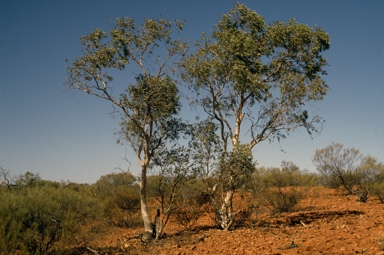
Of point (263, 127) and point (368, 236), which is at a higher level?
point (263, 127)

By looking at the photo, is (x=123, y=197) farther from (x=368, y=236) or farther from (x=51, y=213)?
(x=368, y=236)

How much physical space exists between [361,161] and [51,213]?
20.4 meters

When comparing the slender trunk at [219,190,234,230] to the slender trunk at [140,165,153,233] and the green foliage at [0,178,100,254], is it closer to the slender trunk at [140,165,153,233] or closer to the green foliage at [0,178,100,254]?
the slender trunk at [140,165,153,233]

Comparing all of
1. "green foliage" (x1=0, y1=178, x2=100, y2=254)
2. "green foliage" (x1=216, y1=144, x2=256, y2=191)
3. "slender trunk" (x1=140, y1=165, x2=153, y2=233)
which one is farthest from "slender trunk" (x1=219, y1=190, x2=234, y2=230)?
"green foliage" (x1=0, y1=178, x2=100, y2=254)

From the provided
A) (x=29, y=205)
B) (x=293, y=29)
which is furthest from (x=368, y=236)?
(x=29, y=205)

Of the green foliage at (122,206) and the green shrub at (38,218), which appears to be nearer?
the green shrub at (38,218)

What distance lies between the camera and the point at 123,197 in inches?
734

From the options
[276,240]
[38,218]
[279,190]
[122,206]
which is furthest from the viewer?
[122,206]

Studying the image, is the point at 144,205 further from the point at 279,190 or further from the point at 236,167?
the point at 279,190

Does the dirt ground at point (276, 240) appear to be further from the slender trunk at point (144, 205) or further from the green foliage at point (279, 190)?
the green foliage at point (279, 190)

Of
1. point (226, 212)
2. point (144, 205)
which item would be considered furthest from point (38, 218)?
point (226, 212)

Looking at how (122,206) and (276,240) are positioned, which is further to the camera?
(122,206)

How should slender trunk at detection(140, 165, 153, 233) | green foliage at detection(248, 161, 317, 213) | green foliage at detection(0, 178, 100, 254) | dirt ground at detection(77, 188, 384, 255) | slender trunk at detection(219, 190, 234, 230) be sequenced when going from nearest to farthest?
dirt ground at detection(77, 188, 384, 255) < green foliage at detection(0, 178, 100, 254) < slender trunk at detection(140, 165, 153, 233) < slender trunk at detection(219, 190, 234, 230) < green foliage at detection(248, 161, 317, 213)

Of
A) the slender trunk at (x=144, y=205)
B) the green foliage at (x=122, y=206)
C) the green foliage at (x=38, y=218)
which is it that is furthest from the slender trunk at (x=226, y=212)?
the green foliage at (x=38, y=218)
